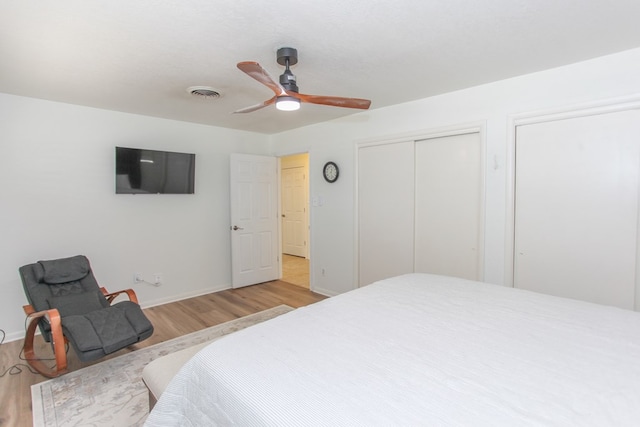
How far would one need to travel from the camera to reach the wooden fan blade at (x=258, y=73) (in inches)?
66.8

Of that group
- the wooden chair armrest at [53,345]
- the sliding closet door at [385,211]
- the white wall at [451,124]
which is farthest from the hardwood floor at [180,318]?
the sliding closet door at [385,211]

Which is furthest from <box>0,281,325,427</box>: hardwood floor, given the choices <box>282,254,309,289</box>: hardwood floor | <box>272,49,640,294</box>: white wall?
<box>272,49,640,294</box>: white wall

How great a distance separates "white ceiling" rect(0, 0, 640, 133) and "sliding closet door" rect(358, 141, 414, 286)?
829 millimetres

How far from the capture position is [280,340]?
1429mm

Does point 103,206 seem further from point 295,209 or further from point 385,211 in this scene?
point 295,209

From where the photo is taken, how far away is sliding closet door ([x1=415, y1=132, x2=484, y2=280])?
3078 millimetres

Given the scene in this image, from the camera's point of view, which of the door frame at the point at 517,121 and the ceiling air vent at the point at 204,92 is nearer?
the door frame at the point at 517,121

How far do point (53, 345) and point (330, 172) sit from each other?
323cm

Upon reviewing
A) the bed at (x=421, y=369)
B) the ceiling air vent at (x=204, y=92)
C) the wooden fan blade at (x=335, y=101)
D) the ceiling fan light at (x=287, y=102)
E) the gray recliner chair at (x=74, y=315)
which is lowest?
the gray recliner chair at (x=74, y=315)

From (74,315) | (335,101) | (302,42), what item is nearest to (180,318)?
(74,315)

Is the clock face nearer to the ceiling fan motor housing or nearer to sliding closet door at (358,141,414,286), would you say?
sliding closet door at (358,141,414,286)

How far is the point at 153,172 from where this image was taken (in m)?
3.87

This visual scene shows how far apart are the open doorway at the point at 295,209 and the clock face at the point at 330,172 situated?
2491 millimetres

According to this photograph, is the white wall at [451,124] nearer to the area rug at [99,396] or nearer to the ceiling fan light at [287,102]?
the ceiling fan light at [287,102]
